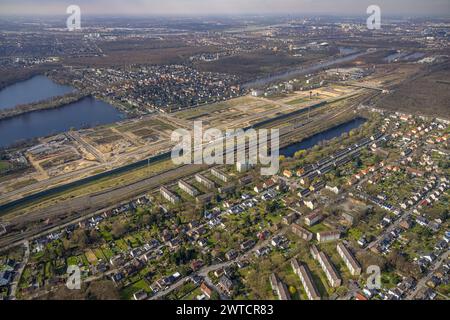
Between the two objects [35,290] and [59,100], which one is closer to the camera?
[35,290]

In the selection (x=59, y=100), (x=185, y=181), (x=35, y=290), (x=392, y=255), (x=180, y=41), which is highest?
(x=180, y=41)

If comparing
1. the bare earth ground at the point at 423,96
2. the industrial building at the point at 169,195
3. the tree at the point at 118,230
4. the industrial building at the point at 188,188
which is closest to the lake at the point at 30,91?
the industrial building at the point at 169,195

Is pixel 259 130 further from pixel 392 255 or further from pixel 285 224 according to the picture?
pixel 392 255

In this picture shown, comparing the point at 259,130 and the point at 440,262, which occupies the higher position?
the point at 259,130

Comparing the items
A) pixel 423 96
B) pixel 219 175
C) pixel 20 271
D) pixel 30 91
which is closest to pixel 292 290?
pixel 219 175
